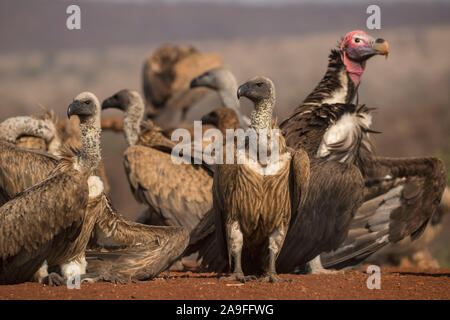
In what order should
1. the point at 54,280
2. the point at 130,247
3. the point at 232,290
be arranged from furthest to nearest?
the point at 130,247
the point at 54,280
the point at 232,290

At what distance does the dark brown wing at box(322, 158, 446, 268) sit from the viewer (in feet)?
30.2

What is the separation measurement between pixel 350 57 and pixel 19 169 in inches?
149

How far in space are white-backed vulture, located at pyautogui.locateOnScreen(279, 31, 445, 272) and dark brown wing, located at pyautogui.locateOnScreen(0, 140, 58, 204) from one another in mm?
2434

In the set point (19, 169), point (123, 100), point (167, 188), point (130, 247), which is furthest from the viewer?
point (123, 100)

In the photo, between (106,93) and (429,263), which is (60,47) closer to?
(106,93)

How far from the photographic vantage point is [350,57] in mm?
9250

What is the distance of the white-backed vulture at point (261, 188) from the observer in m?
6.72

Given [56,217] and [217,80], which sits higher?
[217,80]

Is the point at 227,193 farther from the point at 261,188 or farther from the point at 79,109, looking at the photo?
the point at 79,109

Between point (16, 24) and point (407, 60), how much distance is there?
3428cm

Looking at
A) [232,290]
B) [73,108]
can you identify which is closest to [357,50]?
[73,108]

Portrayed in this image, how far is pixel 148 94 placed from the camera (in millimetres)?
18203

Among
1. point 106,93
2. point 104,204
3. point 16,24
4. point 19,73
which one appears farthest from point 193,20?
point 104,204

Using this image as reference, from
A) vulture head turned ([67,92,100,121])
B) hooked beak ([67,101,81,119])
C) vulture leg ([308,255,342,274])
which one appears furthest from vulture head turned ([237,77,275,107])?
vulture leg ([308,255,342,274])
